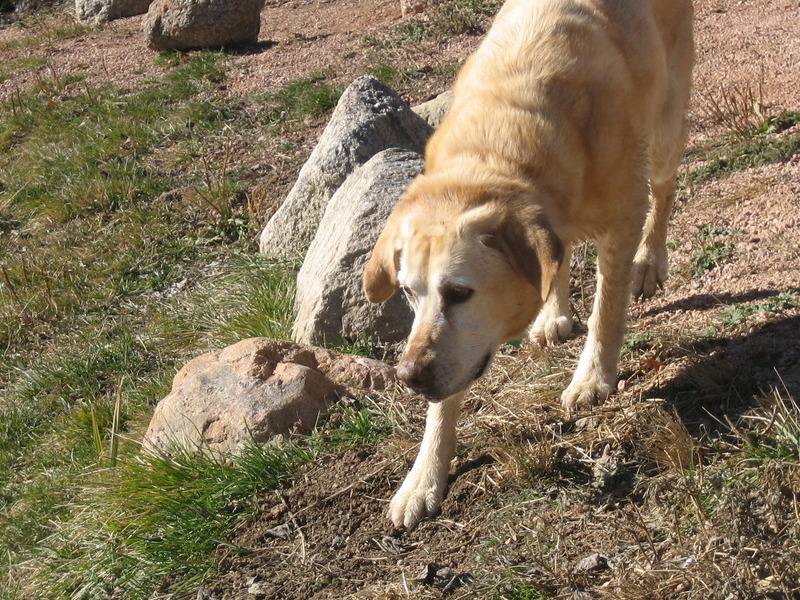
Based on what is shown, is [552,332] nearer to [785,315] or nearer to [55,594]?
[785,315]

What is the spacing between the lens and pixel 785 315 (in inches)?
162

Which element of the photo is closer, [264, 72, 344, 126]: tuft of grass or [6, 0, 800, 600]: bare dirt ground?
[6, 0, 800, 600]: bare dirt ground

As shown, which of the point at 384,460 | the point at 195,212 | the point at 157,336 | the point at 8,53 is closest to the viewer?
the point at 384,460

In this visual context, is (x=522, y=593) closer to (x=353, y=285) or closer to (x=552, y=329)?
(x=552, y=329)

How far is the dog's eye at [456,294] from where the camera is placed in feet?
10.8

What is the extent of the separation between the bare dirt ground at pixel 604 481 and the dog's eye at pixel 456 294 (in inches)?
29.8

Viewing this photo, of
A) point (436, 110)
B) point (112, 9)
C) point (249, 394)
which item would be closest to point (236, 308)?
point (249, 394)

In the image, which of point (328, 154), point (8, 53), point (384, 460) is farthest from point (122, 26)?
point (384, 460)

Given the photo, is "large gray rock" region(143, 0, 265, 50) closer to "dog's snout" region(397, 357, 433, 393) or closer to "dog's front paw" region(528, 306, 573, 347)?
"dog's front paw" region(528, 306, 573, 347)

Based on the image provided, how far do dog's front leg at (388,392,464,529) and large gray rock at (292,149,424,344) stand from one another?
1.25m

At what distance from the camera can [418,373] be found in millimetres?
3254

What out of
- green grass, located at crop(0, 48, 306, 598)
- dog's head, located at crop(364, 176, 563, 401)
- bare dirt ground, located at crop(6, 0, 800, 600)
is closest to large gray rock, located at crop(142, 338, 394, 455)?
green grass, located at crop(0, 48, 306, 598)

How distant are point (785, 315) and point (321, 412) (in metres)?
2.19

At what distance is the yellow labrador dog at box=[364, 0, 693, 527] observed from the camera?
3.29 m
